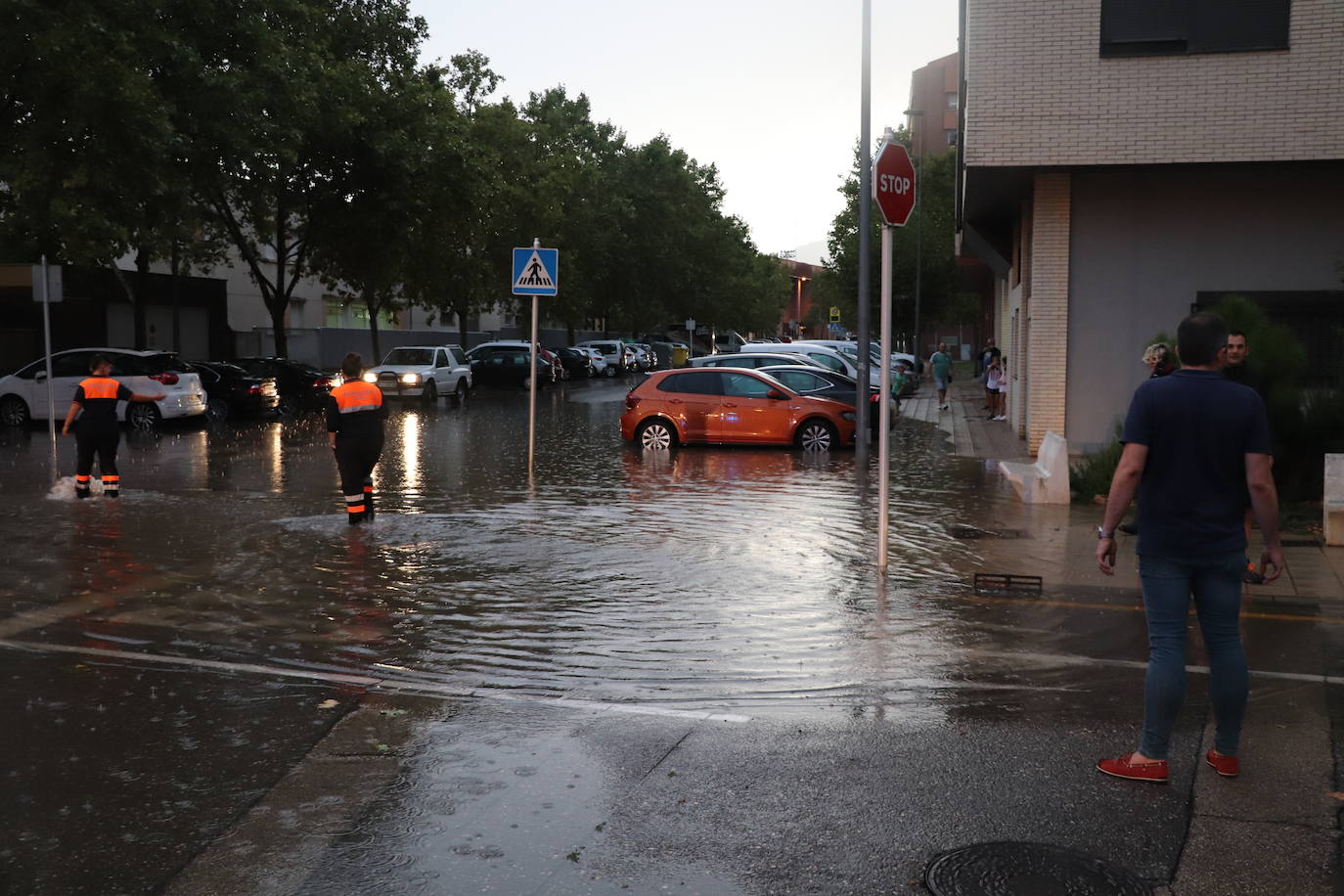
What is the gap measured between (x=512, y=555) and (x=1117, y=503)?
641 centimetres

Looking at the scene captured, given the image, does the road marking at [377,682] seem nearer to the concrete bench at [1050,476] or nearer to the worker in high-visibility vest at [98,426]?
the worker in high-visibility vest at [98,426]

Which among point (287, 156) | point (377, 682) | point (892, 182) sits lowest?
point (377, 682)

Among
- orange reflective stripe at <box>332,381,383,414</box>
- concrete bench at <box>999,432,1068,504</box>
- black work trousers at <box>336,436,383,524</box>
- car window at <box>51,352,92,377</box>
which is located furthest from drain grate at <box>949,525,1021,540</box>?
car window at <box>51,352,92,377</box>

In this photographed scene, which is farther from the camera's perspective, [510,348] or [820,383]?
[510,348]

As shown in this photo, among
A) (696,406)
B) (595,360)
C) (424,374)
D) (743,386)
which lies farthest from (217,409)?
(595,360)

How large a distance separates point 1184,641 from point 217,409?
2810 cm

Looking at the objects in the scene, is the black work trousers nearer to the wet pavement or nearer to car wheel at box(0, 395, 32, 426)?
the wet pavement

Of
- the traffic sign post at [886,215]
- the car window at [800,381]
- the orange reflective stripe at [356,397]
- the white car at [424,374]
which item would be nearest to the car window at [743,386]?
the car window at [800,381]

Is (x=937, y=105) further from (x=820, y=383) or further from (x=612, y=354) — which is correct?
(x=820, y=383)

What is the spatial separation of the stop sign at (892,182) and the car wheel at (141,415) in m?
20.3

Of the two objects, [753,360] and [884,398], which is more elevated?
[753,360]

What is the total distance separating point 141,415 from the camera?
26.6 m

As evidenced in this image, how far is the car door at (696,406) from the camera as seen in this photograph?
2148 cm

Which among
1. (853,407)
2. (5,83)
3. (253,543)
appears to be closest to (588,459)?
(853,407)
